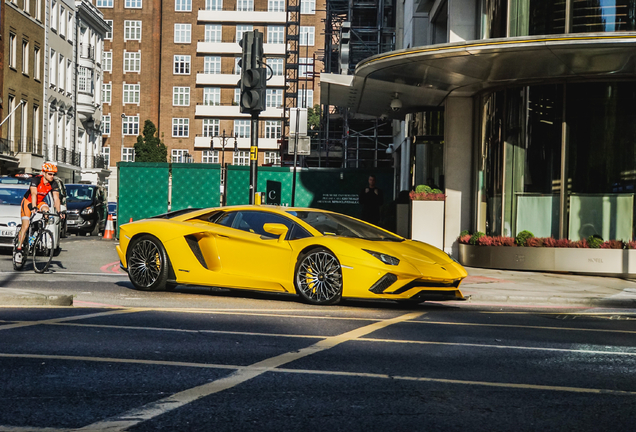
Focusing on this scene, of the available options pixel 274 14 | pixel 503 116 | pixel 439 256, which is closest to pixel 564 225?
pixel 503 116

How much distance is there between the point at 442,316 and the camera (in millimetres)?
9672

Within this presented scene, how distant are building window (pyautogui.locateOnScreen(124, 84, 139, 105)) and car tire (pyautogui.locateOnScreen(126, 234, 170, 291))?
78844 millimetres

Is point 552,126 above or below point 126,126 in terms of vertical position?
→ below

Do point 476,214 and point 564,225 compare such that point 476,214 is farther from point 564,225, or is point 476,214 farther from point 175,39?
point 175,39

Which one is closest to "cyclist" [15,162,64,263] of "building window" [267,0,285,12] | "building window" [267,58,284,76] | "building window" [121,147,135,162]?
"building window" [267,58,284,76]

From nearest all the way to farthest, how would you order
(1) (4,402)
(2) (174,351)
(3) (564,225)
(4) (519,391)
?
(1) (4,402)
(4) (519,391)
(2) (174,351)
(3) (564,225)

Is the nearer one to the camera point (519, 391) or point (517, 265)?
point (519, 391)

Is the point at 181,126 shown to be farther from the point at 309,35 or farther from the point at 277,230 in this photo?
the point at 277,230

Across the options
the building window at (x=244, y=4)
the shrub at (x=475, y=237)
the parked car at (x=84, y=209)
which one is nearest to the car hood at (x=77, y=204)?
the parked car at (x=84, y=209)

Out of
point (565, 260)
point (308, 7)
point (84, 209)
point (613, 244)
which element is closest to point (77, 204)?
point (84, 209)

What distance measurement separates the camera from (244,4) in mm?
87062

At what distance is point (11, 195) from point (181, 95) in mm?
69037

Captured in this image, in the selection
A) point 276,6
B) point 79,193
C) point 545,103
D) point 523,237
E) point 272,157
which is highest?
Answer: point 276,6

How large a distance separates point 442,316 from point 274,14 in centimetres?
7939
